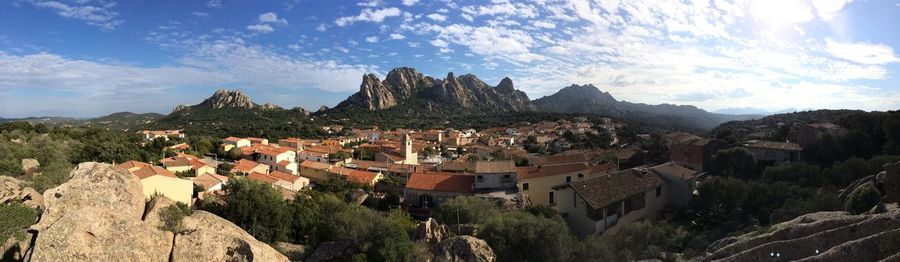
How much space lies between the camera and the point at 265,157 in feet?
206

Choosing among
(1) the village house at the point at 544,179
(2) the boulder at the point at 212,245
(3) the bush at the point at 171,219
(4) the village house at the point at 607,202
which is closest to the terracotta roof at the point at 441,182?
(1) the village house at the point at 544,179

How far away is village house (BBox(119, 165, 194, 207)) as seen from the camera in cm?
2945

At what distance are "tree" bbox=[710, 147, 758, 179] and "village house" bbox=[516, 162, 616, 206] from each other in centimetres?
1160

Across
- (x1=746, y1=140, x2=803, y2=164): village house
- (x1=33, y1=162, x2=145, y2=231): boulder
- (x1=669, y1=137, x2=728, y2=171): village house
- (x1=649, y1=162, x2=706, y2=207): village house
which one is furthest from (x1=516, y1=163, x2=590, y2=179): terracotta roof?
(x1=33, y1=162, x2=145, y2=231): boulder

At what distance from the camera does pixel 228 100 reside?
171000mm

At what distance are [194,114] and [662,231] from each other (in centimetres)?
16173

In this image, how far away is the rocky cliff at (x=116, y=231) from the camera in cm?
1177

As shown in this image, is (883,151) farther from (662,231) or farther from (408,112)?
(408,112)

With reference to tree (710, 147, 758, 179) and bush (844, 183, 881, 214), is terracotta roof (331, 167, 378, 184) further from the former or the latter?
bush (844, 183, 881, 214)

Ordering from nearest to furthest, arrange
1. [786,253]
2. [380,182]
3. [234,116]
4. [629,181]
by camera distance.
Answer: [786,253], [629,181], [380,182], [234,116]

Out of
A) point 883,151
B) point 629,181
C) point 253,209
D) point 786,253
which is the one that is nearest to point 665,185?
point 629,181

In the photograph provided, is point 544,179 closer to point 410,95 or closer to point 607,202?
point 607,202

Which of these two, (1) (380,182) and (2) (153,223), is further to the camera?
(1) (380,182)

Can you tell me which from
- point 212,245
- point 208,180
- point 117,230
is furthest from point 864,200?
point 208,180
